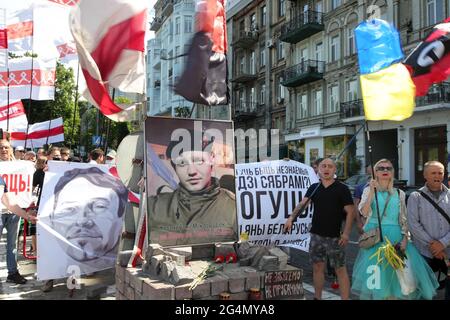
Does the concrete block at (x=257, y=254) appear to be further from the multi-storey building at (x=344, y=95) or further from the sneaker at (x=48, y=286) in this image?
the multi-storey building at (x=344, y=95)

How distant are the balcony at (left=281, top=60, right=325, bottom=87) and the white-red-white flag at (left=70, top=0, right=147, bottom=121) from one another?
82.7 ft

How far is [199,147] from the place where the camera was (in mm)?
4746

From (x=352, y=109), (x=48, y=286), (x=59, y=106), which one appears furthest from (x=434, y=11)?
(x=59, y=106)

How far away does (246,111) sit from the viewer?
38.0m

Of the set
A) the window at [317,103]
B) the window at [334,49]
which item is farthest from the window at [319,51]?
the window at [317,103]

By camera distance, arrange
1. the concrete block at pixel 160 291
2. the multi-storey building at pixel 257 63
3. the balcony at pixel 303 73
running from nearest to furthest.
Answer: the concrete block at pixel 160 291, the balcony at pixel 303 73, the multi-storey building at pixel 257 63

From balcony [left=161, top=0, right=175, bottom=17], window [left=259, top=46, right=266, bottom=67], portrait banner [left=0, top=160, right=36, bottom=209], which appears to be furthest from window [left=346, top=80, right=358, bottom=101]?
balcony [left=161, top=0, right=175, bottom=17]

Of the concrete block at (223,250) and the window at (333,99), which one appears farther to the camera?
the window at (333,99)

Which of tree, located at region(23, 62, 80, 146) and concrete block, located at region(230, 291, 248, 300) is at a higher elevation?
tree, located at region(23, 62, 80, 146)

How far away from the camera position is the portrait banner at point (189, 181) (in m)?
4.46

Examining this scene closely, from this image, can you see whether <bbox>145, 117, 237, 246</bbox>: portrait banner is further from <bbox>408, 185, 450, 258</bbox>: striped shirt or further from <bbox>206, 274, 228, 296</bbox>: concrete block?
<bbox>408, 185, 450, 258</bbox>: striped shirt

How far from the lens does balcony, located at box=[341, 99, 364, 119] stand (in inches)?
954

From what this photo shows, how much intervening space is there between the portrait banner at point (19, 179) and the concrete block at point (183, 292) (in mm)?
3633

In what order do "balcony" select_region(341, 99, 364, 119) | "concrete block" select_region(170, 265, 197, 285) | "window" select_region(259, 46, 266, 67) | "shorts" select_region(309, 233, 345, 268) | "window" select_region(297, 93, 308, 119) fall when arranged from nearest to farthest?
1. "concrete block" select_region(170, 265, 197, 285)
2. "shorts" select_region(309, 233, 345, 268)
3. "balcony" select_region(341, 99, 364, 119)
4. "window" select_region(297, 93, 308, 119)
5. "window" select_region(259, 46, 266, 67)
